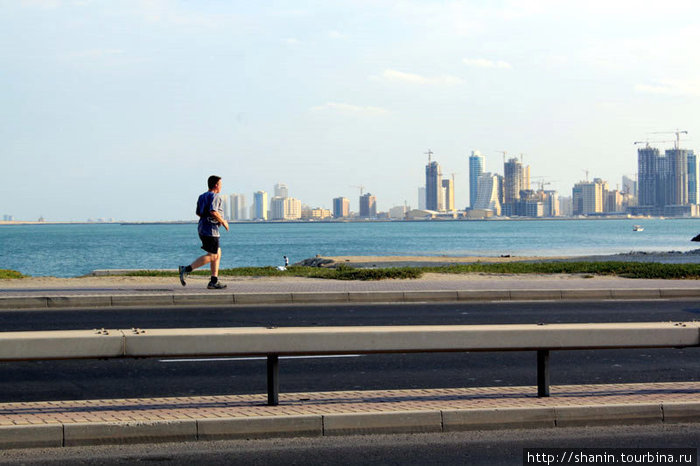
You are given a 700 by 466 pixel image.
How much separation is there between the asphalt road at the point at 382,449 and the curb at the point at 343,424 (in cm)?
8

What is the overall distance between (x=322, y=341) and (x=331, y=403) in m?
0.61

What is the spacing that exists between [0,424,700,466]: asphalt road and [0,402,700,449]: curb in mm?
77

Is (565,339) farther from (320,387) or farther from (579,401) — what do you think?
(320,387)

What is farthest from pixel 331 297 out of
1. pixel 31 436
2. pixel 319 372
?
pixel 31 436

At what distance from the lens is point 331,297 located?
17109mm

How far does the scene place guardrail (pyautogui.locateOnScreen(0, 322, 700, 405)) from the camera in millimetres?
6559

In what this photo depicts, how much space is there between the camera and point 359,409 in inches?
268

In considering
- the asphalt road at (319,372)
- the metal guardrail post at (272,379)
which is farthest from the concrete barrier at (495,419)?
the asphalt road at (319,372)

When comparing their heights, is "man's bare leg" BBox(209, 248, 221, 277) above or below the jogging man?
below

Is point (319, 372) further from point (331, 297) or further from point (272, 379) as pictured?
point (331, 297)

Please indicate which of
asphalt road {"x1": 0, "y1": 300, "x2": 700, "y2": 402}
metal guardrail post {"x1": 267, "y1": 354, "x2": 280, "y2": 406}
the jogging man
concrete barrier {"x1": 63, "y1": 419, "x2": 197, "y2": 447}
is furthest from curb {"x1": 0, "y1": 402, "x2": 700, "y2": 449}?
the jogging man

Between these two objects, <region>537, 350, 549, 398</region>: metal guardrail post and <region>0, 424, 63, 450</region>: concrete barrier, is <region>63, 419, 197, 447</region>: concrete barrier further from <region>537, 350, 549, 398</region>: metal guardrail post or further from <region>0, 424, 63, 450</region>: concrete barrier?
<region>537, 350, 549, 398</region>: metal guardrail post

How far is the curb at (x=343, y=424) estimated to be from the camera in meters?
6.20

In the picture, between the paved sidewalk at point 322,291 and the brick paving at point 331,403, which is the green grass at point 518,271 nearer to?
the paved sidewalk at point 322,291
